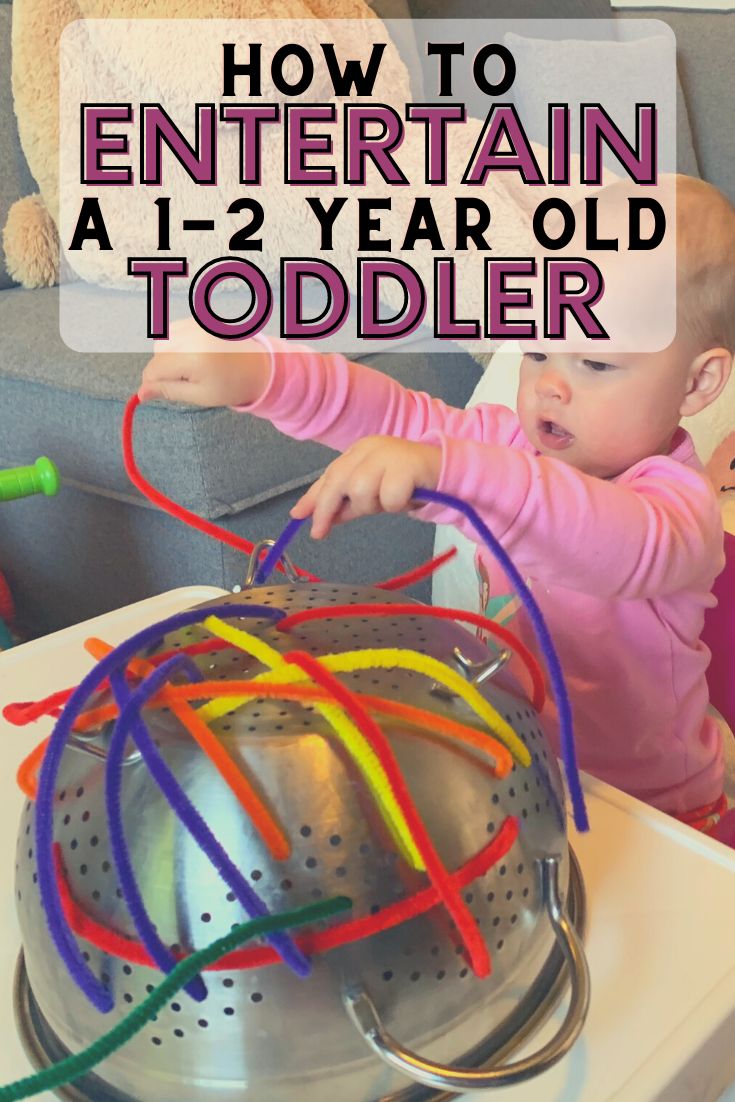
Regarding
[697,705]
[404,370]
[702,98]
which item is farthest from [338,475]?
[702,98]

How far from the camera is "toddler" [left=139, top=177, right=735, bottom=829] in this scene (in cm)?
54

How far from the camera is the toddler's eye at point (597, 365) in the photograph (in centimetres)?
67

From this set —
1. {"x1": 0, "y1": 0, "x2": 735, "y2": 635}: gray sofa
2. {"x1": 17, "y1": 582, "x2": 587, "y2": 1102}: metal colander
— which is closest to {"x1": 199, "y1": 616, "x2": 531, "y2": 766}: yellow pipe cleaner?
{"x1": 17, "y1": 582, "x2": 587, "y2": 1102}: metal colander

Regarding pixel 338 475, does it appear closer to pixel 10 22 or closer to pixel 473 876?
pixel 473 876

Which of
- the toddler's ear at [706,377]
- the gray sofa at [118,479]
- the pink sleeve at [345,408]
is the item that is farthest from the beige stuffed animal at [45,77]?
the toddler's ear at [706,377]

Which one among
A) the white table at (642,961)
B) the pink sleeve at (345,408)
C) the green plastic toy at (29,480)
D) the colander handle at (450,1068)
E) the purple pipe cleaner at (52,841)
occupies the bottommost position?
the white table at (642,961)

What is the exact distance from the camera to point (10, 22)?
1.59 m

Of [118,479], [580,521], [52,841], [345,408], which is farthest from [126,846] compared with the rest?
[118,479]

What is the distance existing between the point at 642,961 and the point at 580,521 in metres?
0.21

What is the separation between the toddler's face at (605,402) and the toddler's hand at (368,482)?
9.1 inches

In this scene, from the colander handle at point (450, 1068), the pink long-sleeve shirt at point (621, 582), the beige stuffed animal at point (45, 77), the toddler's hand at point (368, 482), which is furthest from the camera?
the beige stuffed animal at point (45, 77)

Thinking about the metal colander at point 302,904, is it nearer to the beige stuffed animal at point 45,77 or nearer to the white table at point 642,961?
the white table at point 642,961

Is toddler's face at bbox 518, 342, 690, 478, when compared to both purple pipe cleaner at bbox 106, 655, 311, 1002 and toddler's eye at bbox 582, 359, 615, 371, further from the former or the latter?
purple pipe cleaner at bbox 106, 655, 311, 1002

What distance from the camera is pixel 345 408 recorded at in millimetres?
739
